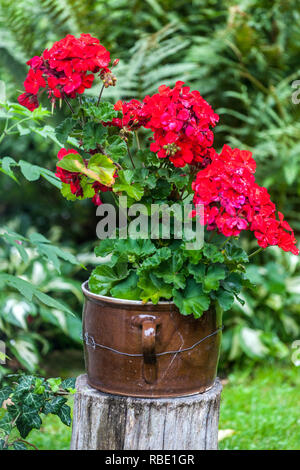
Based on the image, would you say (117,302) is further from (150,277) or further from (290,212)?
(290,212)

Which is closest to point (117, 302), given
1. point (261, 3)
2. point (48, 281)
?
point (48, 281)

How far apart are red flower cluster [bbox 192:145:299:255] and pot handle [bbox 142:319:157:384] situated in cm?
31

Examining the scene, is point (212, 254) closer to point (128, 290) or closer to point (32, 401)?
point (128, 290)

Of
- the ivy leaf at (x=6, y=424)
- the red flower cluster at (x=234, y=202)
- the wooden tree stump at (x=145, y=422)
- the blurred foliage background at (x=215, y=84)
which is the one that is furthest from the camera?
the blurred foliage background at (x=215, y=84)

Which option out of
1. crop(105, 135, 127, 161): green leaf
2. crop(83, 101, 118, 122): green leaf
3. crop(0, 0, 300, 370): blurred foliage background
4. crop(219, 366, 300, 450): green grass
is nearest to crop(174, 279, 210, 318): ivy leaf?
crop(105, 135, 127, 161): green leaf

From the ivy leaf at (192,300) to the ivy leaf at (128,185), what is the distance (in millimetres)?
284

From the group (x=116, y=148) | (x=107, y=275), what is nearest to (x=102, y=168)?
(x=116, y=148)

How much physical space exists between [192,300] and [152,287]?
114mm

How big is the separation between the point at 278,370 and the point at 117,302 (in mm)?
2234

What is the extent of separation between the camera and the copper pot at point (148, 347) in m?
1.51

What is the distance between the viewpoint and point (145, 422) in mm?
1545

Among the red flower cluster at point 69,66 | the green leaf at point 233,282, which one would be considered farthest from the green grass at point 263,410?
the red flower cluster at point 69,66

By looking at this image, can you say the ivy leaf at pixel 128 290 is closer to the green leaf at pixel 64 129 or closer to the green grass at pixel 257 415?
the green leaf at pixel 64 129

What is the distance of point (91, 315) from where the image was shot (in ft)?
5.27
